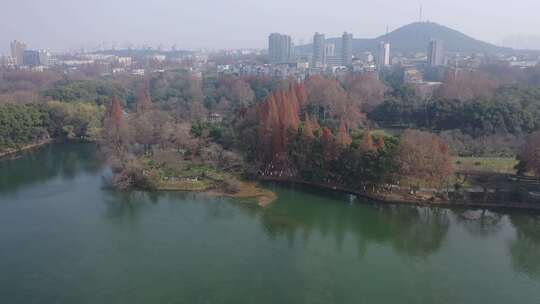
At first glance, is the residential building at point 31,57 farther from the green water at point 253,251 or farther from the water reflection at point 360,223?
the water reflection at point 360,223

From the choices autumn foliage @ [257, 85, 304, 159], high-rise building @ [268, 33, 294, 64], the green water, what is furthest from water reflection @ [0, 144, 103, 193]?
high-rise building @ [268, 33, 294, 64]

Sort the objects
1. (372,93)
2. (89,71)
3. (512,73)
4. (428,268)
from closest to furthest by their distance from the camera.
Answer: (428,268), (372,93), (512,73), (89,71)

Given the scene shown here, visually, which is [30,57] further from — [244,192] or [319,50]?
[244,192]

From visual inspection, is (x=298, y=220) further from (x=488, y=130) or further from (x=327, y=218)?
(x=488, y=130)

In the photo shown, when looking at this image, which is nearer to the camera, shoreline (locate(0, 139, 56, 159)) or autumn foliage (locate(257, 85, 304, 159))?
autumn foliage (locate(257, 85, 304, 159))

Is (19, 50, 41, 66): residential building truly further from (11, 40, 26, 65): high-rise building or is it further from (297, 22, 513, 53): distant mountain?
(297, 22, 513, 53): distant mountain

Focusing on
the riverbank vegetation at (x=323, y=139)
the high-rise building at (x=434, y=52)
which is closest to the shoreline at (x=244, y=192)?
the riverbank vegetation at (x=323, y=139)

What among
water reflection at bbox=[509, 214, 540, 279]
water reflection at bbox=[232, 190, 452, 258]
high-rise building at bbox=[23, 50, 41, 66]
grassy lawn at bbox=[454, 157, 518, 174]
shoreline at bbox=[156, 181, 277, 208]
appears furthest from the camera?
high-rise building at bbox=[23, 50, 41, 66]

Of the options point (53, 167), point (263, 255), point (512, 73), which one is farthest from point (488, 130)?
point (512, 73)
